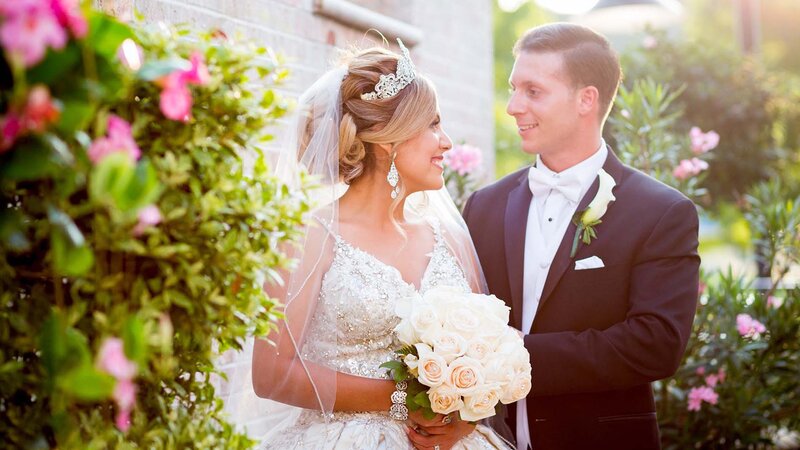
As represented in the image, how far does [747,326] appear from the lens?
4848 mm

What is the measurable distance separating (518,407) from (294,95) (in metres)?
1.87

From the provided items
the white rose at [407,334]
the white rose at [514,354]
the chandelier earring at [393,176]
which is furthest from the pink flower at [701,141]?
the white rose at [407,334]

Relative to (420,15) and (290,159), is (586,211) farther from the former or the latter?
(420,15)

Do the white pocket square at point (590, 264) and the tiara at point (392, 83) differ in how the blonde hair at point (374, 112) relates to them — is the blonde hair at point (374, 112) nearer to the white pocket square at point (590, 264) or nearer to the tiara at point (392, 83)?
the tiara at point (392, 83)

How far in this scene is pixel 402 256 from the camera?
3.04 meters

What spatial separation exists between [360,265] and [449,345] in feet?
1.77

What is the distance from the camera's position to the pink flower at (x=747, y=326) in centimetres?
485

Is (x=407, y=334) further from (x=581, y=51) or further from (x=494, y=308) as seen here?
(x=581, y=51)

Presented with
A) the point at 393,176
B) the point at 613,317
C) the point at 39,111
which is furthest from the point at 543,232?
the point at 39,111

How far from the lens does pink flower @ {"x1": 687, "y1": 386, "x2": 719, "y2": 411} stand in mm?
4828

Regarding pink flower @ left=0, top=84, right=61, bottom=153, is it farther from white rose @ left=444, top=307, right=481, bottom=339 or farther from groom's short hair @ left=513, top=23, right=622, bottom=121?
groom's short hair @ left=513, top=23, right=622, bottom=121

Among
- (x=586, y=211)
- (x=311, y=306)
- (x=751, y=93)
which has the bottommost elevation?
(x=751, y=93)

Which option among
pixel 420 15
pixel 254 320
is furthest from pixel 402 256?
pixel 420 15

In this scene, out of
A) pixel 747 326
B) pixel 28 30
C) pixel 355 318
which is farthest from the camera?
pixel 747 326
